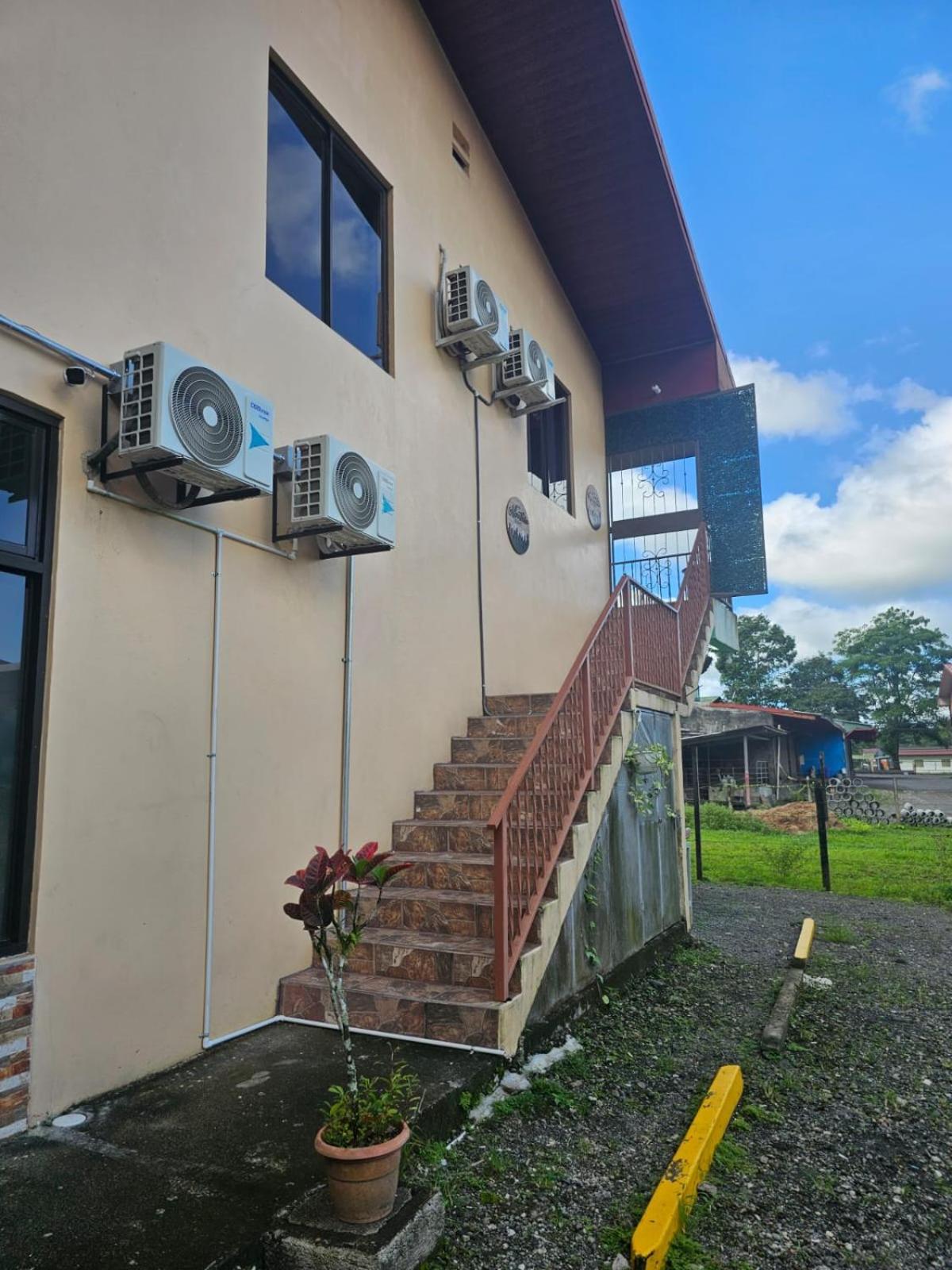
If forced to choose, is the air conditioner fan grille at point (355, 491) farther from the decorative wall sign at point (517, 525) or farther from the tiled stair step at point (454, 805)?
the decorative wall sign at point (517, 525)

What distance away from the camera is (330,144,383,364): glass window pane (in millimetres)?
5492

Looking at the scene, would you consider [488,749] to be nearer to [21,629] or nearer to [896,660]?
[21,629]

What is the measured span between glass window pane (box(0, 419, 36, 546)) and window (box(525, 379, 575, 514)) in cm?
608

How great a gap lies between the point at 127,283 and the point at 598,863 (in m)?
4.04

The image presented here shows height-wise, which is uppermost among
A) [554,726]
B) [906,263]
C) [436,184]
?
[906,263]

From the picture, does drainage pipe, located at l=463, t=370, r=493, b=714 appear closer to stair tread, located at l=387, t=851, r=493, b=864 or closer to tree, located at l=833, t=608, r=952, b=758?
stair tread, located at l=387, t=851, r=493, b=864

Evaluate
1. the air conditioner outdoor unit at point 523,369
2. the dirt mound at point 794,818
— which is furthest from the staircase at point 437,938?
the dirt mound at point 794,818

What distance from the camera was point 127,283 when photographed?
3.59m

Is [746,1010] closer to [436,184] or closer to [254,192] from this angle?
[254,192]

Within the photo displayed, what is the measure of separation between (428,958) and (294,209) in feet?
14.7

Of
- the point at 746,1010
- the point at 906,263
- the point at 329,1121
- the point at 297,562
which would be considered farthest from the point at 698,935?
the point at 906,263

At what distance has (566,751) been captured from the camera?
4773 mm

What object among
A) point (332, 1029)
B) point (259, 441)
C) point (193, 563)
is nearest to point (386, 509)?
point (259, 441)

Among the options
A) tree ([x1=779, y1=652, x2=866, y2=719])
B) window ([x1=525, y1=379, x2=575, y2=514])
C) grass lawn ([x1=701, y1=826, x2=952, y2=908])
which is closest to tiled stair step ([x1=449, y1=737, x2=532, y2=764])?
window ([x1=525, y1=379, x2=575, y2=514])
